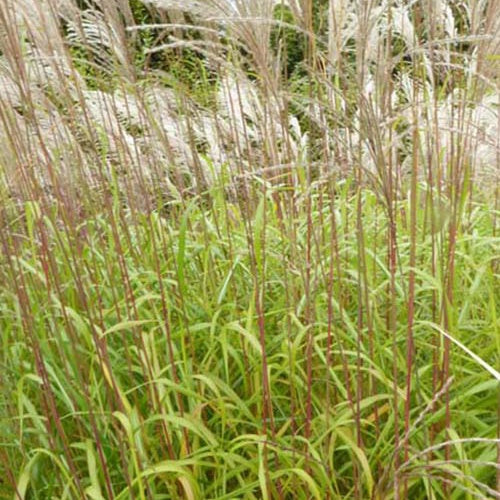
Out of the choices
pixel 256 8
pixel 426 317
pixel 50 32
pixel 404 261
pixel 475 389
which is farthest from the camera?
pixel 404 261

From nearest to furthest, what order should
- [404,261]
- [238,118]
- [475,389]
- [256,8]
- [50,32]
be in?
1. [256,8]
2. [475,389]
3. [50,32]
4. [404,261]
5. [238,118]

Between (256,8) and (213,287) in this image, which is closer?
(256,8)

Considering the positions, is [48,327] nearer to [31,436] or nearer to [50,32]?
[31,436]

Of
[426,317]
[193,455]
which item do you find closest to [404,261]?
[426,317]

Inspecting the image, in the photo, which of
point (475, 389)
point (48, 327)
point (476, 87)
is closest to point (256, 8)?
point (476, 87)

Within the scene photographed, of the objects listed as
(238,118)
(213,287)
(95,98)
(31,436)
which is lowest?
(31,436)

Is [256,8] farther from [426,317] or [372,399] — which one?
[426,317]

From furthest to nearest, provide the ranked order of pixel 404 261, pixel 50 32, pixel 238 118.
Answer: pixel 238 118
pixel 404 261
pixel 50 32

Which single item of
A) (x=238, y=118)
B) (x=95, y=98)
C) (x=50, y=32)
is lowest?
(x=238, y=118)

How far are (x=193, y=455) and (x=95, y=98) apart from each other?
1393mm

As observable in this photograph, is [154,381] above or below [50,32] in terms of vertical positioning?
below

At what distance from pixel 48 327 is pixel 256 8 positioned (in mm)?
1281

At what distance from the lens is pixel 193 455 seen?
1.85 meters

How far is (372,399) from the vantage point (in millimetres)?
1791
